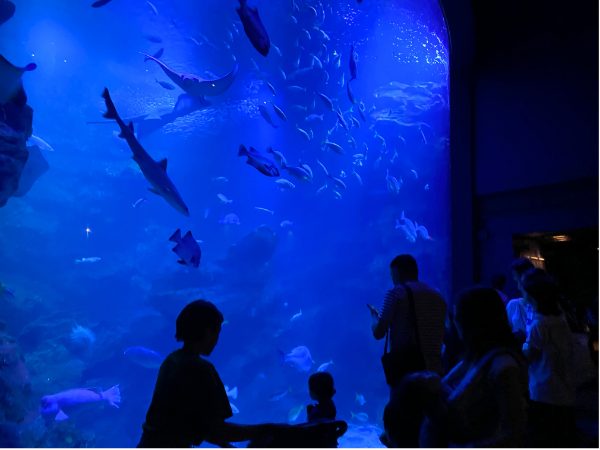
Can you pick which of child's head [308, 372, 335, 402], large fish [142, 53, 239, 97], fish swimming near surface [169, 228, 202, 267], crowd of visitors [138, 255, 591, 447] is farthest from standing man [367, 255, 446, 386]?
large fish [142, 53, 239, 97]

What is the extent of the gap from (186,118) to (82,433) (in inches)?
950

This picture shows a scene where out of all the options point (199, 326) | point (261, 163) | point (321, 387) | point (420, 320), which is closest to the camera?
point (199, 326)

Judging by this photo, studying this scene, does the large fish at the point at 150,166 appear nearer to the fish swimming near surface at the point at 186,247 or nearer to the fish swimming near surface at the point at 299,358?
the fish swimming near surface at the point at 186,247

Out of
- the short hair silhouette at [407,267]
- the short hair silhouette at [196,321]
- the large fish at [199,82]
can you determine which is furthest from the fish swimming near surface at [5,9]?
the short hair silhouette at [407,267]

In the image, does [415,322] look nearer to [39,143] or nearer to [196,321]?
[196,321]

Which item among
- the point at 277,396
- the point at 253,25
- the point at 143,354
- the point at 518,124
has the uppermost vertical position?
the point at 518,124

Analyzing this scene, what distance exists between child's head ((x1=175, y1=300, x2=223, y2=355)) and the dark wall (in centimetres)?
497

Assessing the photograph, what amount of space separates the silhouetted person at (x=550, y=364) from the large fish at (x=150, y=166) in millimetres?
3354

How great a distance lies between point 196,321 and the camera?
189cm

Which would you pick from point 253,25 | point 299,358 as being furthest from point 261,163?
point 299,358

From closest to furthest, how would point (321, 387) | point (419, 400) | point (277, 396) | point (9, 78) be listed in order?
point (419, 400)
point (321, 387)
point (9, 78)
point (277, 396)

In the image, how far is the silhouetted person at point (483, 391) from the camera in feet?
4.95

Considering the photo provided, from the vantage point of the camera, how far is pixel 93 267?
28.2 m

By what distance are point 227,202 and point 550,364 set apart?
78.9ft
